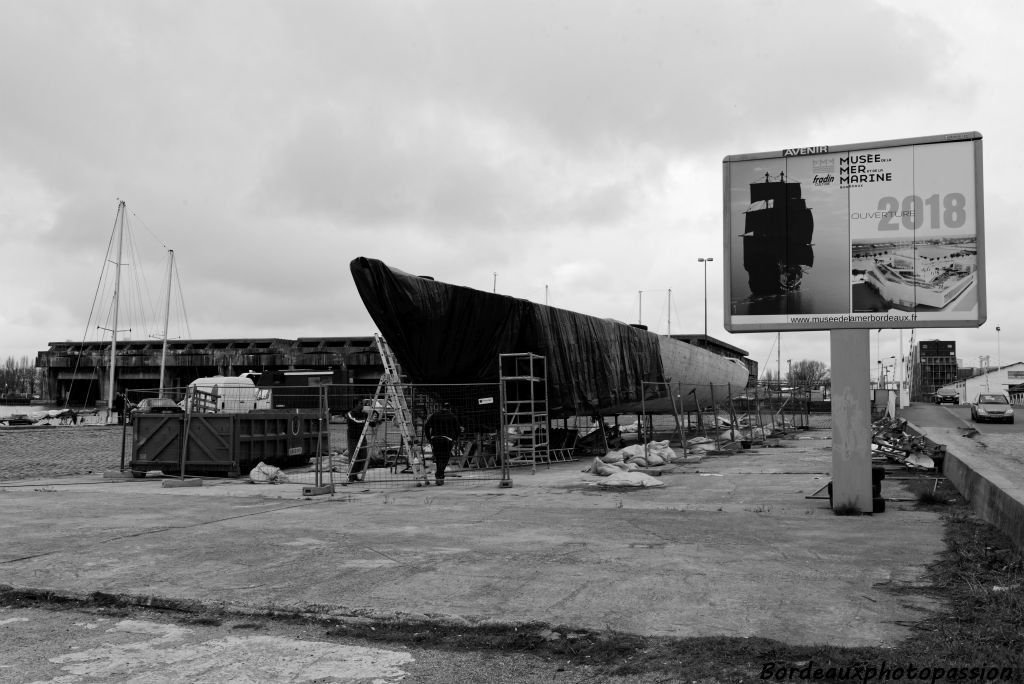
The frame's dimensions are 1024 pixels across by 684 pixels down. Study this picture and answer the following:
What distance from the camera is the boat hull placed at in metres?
17.1

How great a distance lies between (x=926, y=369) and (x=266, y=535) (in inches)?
7099

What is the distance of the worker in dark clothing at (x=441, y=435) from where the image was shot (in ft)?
47.2

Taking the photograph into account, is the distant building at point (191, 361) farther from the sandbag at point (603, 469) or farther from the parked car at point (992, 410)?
the sandbag at point (603, 469)

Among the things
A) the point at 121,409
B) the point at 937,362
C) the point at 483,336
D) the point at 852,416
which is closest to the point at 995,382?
the point at 937,362

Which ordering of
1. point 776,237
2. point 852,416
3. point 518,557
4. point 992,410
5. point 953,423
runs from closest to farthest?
1. point 518,557
2. point 852,416
3. point 776,237
4. point 953,423
5. point 992,410

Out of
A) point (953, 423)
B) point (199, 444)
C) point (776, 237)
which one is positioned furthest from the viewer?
point (953, 423)

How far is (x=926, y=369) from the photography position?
16575cm

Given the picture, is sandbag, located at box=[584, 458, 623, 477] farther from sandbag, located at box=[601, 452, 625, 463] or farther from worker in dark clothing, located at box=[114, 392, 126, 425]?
worker in dark clothing, located at box=[114, 392, 126, 425]

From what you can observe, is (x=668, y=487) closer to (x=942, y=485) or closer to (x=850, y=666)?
(x=942, y=485)

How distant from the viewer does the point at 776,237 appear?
402 inches

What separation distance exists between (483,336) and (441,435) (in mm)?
4055

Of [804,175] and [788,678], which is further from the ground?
[804,175]

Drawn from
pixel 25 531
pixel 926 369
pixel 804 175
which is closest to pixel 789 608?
pixel 804 175

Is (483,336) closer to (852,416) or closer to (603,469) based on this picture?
(603,469)
